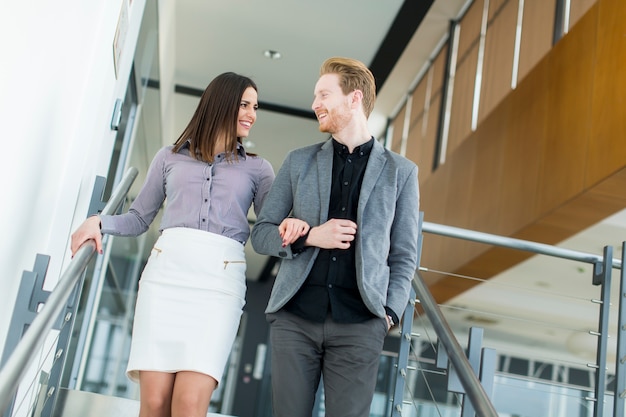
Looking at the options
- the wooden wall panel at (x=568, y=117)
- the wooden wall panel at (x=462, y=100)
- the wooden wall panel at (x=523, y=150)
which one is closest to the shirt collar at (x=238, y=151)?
the wooden wall panel at (x=568, y=117)

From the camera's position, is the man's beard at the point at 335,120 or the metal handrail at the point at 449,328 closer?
the metal handrail at the point at 449,328

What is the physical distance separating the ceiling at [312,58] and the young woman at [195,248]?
3.52 m

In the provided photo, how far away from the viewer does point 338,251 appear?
7.09 ft

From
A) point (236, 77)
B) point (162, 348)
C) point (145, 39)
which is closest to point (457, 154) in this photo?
point (145, 39)

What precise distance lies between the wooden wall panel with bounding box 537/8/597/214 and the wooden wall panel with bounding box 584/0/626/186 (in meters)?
0.09

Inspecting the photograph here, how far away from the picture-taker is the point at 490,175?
6438mm

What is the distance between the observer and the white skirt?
7.42 feet

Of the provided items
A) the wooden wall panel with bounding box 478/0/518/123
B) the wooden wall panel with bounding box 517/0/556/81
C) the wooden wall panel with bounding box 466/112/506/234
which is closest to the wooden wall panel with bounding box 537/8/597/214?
the wooden wall panel with bounding box 517/0/556/81

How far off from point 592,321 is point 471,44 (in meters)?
5.70

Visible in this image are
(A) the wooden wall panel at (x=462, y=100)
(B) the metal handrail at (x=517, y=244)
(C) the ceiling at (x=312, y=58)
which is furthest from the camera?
(A) the wooden wall panel at (x=462, y=100)

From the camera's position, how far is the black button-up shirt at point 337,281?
2074 millimetres

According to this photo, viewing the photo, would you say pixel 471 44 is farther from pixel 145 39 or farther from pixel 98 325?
pixel 98 325

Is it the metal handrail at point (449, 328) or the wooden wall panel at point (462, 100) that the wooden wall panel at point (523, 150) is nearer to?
the wooden wall panel at point (462, 100)

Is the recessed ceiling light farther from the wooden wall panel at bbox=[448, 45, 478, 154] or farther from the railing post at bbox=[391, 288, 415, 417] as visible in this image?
the railing post at bbox=[391, 288, 415, 417]
